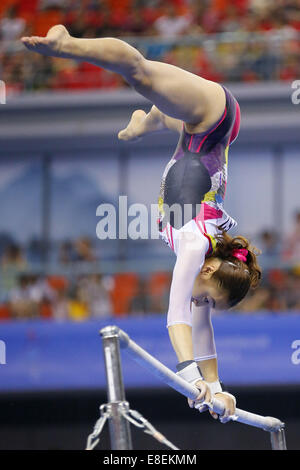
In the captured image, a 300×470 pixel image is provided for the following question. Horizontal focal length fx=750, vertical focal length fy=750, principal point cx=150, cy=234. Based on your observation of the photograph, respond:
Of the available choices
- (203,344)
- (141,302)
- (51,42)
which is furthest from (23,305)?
(51,42)

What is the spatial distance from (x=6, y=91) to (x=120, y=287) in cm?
166

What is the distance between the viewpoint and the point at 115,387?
2072 millimetres

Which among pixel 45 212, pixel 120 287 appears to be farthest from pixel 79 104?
pixel 120 287

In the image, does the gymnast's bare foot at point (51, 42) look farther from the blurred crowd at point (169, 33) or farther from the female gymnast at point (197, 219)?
the blurred crowd at point (169, 33)

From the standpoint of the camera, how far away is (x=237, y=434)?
15.2 feet

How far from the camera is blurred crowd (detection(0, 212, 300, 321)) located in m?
4.58

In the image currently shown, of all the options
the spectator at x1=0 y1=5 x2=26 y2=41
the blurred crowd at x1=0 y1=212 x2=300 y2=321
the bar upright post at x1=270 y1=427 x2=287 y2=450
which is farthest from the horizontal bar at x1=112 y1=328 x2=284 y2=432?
the spectator at x1=0 y1=5 x2=26 y2=41

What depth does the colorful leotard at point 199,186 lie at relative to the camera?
255 cm

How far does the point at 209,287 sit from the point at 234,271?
0.10 metres

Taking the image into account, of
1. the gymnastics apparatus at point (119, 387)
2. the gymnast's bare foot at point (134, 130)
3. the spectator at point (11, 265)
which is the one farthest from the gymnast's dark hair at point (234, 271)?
the spectator at point (11, 265)

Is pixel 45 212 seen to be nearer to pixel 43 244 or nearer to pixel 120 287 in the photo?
pixel 43 244

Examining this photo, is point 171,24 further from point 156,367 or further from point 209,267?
point 156,367

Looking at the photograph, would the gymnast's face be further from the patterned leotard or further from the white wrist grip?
the white wrist grip
